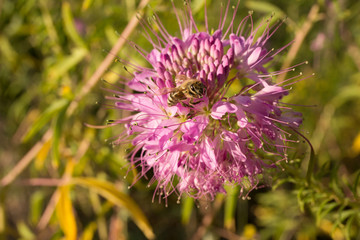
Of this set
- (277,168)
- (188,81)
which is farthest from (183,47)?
(277,168)

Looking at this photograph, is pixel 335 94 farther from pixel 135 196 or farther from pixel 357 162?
pixel 135 196

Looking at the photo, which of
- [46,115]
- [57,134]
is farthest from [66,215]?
[46,115]

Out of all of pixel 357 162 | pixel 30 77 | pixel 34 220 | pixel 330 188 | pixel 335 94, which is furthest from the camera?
pixel 30 77

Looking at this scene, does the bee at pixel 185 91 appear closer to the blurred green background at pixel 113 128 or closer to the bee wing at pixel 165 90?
the bee wing at pixel 165 90

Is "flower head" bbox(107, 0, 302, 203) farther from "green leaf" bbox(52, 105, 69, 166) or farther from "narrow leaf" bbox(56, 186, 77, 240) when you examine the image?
"narrow leaf" bbox(56, 186, 77, 240)

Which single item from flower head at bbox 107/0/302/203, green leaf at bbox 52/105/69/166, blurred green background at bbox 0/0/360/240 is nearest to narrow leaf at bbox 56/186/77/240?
blurred green background at bbox 0/0/360/240

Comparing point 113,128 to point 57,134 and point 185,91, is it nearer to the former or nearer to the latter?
point 57,134
